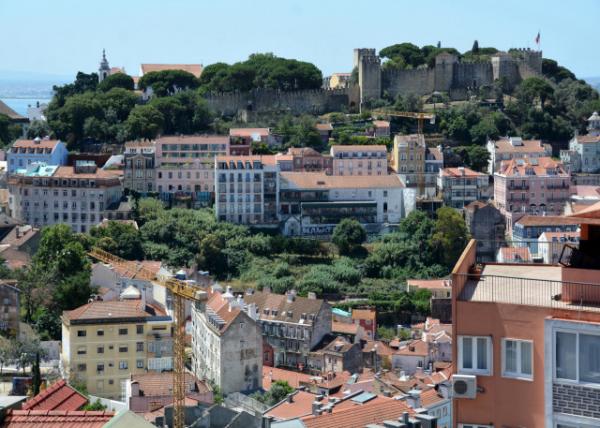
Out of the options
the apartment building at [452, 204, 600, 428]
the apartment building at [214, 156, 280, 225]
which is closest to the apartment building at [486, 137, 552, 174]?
the apartment building at [214, 156, 280, 225]

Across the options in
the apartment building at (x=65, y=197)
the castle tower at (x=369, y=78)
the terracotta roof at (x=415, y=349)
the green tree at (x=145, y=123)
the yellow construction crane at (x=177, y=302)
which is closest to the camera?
the yellow construction crane at (x=177, y=302)

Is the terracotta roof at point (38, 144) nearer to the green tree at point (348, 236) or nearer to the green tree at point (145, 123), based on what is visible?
the green tree at point (145, 123)

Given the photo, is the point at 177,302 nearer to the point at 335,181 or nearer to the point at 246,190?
the point at 246,190

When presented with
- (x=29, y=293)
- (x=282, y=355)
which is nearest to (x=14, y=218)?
(x=29, y=293)

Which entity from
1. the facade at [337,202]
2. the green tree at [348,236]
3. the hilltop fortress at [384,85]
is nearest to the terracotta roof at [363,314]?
the green tree at [348,236]

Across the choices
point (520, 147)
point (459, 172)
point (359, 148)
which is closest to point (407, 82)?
point (520, 147)
